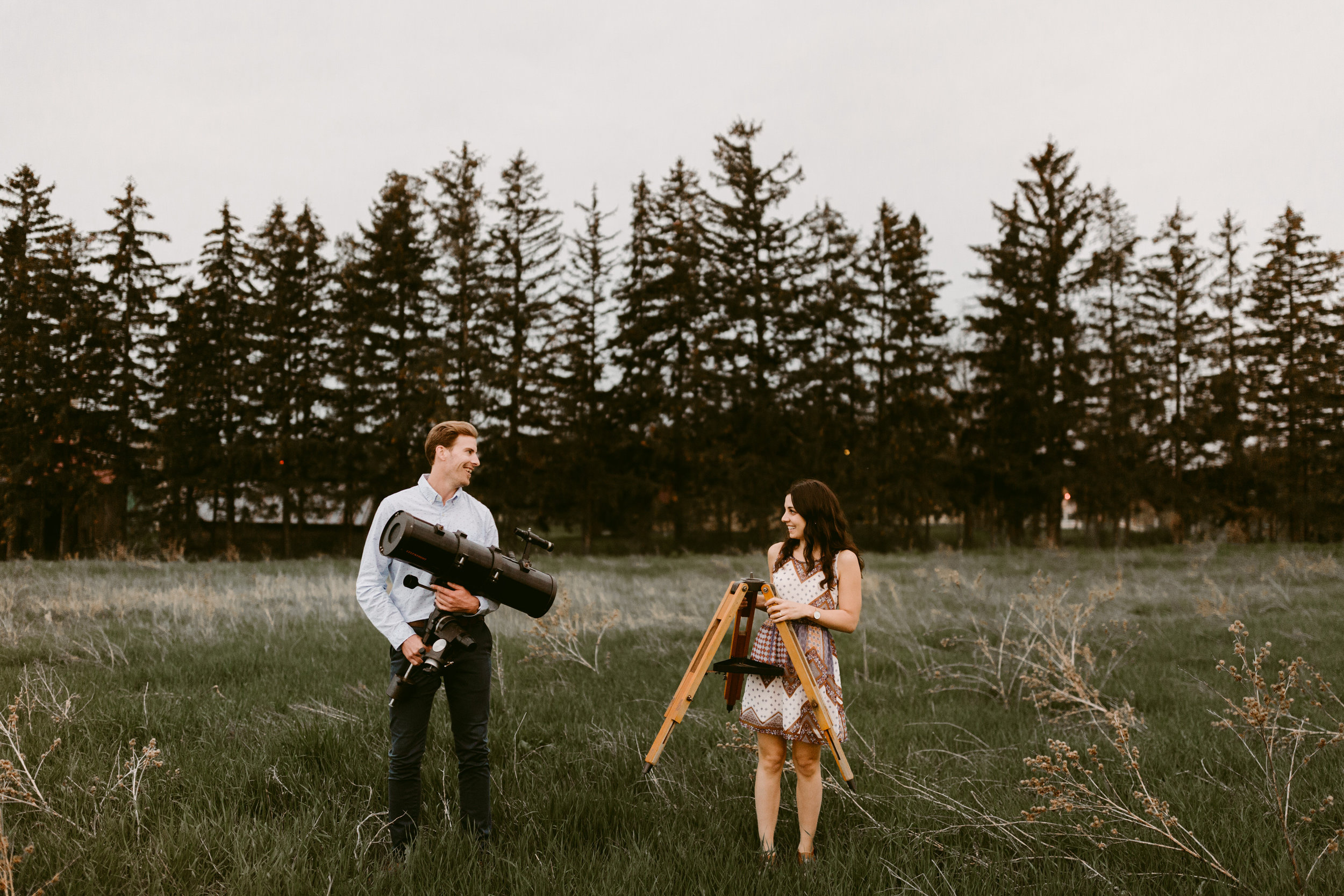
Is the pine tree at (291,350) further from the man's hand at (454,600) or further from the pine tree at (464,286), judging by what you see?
the man's hand at (454,600)

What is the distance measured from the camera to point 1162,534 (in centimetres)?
3262

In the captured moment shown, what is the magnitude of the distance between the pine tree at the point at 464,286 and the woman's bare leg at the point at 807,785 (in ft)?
83.5

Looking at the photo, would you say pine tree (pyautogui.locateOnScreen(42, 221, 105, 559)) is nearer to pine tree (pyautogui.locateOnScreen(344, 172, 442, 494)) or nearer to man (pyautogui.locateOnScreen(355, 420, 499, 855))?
pine tree (pyautogui.locateOnScreen(344, 172, 442, 494))

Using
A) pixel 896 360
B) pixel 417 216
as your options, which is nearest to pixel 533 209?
pixel 417 216

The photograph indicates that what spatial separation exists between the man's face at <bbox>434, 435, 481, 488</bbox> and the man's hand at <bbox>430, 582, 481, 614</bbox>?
582 millimetres

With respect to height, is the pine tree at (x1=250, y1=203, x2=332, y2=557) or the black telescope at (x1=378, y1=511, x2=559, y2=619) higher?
the pine tree at (x1=250, y1=203, x2=332, y2=557)

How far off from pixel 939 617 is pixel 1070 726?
17.5 feet

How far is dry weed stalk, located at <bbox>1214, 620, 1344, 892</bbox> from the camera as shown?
9.68 ft

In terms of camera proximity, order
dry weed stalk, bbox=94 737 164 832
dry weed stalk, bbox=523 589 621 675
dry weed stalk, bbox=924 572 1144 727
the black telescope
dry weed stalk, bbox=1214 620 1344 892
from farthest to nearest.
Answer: dry weed stalk, bbox=523 589 621 675
dry weed stalk, bbox=924 572 1144 727
dry weed stalk, bbox=94 737 164 832
the black telescope
dry weed stalk, bbox=1214 620 1344 892

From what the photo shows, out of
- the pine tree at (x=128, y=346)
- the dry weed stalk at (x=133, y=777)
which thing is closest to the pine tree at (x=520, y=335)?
the pine tree at (x=128, y=346)

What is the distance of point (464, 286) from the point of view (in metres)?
28.6

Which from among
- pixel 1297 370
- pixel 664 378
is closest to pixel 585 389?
pixel 664 378

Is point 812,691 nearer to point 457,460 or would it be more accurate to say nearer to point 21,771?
point 457,460

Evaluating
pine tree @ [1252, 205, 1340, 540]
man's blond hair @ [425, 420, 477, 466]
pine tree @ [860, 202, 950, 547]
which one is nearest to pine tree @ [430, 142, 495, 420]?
pine tree @ [860, 202, 950, 547]
